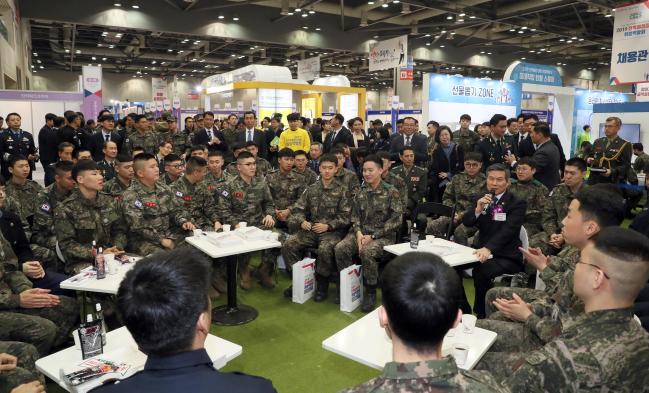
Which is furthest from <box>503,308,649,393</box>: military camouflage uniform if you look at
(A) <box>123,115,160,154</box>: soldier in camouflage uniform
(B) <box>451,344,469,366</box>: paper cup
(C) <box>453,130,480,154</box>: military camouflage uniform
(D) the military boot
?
(A) <box>123,115,160,154</box>: soldier in camouflage uniform

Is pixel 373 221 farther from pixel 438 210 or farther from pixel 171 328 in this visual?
pixel 171 328

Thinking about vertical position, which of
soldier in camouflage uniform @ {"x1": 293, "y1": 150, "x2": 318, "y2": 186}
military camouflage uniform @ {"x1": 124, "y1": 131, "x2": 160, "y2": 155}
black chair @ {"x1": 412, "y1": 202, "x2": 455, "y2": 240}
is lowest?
black chair @ {"x1": 412, "y1": 202, "x2": 455, "y2": 240}

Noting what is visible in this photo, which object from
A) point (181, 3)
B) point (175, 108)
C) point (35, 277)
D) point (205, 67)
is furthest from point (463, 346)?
point (205, 67)

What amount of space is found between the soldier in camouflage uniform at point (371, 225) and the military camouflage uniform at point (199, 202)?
1.57 meters

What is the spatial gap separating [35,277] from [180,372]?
9.25 feet

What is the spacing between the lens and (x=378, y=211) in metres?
4.60

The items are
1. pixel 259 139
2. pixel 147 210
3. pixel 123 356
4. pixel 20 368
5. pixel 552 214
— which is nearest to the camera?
pixel 123 356

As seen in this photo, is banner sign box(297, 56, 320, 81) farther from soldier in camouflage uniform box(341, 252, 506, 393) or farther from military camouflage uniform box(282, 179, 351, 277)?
soldier in camouflage uniform box(341, 252, 506, 393)

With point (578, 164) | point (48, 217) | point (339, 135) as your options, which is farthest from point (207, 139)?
point (578, 164)

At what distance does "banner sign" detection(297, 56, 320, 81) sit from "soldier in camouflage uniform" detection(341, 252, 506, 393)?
16.7 meters

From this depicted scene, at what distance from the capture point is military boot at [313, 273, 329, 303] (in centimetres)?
461

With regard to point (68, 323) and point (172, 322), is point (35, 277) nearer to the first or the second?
point (68, 323)

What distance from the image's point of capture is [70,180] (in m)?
4.48

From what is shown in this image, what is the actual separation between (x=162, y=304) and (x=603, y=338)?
4.98 feet
